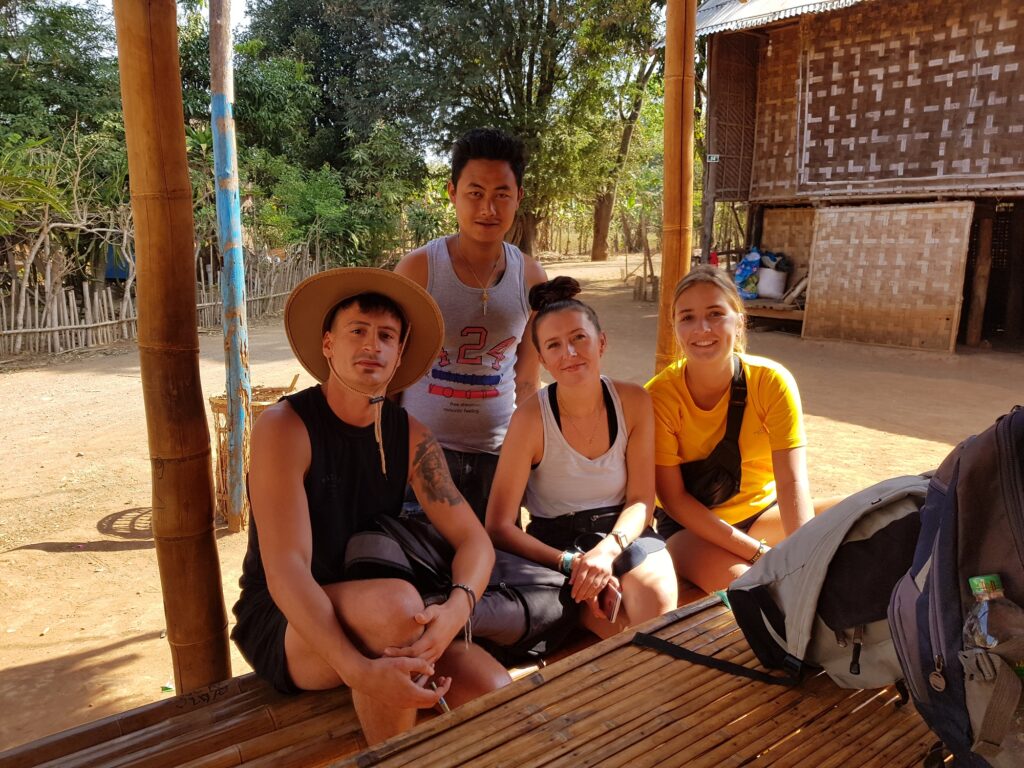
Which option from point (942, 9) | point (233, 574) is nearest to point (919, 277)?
point (942, 9)

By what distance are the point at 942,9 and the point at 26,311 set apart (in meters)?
11.6

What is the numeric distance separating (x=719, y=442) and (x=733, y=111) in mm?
10171

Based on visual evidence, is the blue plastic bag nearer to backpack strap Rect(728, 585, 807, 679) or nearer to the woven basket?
the woven basket

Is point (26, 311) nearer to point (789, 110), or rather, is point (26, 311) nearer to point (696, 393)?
point (696, 393)

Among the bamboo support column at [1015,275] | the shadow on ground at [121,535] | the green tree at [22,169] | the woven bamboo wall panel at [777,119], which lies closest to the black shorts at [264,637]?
the shadow on ground at [121,535]

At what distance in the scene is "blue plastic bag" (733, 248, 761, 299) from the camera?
11.5 m

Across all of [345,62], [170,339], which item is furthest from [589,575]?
[345,62]

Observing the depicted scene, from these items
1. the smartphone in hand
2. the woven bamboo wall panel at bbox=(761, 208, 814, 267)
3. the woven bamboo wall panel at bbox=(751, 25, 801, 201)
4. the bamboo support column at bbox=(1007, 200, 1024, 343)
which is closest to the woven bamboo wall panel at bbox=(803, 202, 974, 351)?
the woven bamboo wall panel at bbox=(761, 208, 814, 267)

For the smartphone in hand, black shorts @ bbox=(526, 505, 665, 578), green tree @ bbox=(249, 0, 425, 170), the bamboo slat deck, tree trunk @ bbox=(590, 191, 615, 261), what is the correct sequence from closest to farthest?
the bamboo slat deck
the smartphone in hand
black shorts @ bbox=(526, 505, 665, 578)
green tree @ bbox=(249, 0, 425, 170)
tree trunk @ bbox=(590, 191, 615, 261)

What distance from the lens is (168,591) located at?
2305 millimetres

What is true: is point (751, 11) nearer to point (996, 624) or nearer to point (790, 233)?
point (790, 233)

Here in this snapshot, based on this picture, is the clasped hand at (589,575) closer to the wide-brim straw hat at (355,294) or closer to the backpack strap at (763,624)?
the backpack strap at (763,624)

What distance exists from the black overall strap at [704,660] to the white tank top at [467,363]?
3.30 feet

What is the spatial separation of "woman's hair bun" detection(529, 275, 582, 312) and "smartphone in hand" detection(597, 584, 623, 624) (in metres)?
0.91
